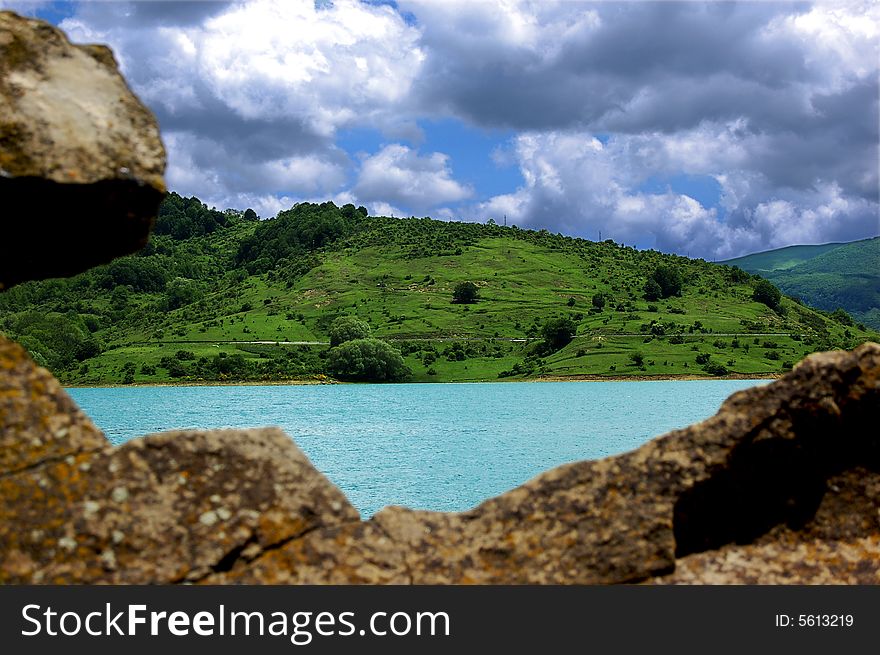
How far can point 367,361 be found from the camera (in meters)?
189

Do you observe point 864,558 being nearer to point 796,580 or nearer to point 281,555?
point 796,580

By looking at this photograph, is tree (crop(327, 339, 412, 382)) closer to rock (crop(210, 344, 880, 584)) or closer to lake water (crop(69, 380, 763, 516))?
lake water (crop(69, 380, 763, 516))

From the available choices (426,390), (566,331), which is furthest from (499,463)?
(566,331)

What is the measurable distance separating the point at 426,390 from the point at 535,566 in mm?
174234

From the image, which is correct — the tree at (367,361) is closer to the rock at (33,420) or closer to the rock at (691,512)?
the rock at (691,512)

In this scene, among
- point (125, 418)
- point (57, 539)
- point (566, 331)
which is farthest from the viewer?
point (566, 331)

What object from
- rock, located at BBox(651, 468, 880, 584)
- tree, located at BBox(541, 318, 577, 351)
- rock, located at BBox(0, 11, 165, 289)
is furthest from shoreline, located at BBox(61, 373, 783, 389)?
rock, located at BBox(0, 11, 165, 289)

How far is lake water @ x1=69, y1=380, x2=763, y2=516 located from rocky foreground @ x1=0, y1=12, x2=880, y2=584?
1782 inches

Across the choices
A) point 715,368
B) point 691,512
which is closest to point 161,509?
point 691,512

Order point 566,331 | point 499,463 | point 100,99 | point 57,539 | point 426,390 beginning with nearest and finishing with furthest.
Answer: point 57,539 < point 100,99 < point 499,463 < point 426,390 < point 566,331

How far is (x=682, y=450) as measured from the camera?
717cm

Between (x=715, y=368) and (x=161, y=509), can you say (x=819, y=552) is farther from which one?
(x=715, y=368)

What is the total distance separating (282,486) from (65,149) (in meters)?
3.03

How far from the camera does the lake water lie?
65938mm
